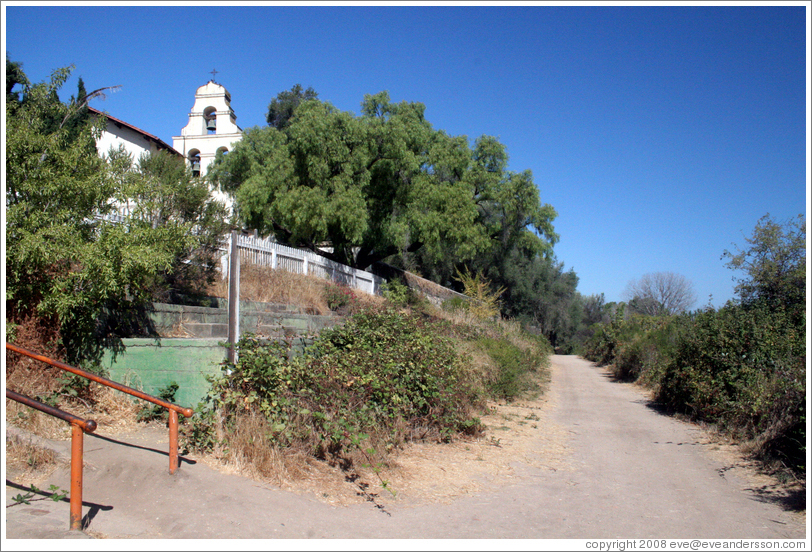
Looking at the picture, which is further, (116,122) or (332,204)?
(116,122)

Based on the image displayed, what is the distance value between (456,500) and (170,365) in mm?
3663

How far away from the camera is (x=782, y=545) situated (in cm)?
453

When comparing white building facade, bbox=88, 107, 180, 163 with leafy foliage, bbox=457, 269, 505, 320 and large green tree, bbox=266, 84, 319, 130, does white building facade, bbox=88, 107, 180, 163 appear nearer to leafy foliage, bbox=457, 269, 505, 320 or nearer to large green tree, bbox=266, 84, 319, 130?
large green tree, bbox=266, 84, 319, 130

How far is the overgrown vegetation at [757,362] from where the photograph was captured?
269 inches

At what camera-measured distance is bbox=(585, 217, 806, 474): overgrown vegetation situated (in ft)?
22.4

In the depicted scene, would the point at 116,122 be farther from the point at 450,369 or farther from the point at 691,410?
the point at 691,410

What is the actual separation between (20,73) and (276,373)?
15.7ft

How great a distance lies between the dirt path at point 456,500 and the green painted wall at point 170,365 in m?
0.63

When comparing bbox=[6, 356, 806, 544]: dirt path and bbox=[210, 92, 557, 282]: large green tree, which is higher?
bbox=[210, 92, 557, 282]: large green tree

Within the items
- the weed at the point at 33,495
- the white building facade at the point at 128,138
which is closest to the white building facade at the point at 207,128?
the white building facade at the point at 128,138

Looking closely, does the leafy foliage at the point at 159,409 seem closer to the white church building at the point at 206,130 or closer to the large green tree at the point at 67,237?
the large green tree at the point at 67,237

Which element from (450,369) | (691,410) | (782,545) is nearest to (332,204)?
(450,369)

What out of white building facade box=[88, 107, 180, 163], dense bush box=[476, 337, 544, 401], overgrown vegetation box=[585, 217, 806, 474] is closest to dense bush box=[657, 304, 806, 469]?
overgrown vegetation box=[585, 217, 806, 474]

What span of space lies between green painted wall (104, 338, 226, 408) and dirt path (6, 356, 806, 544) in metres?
0.63
